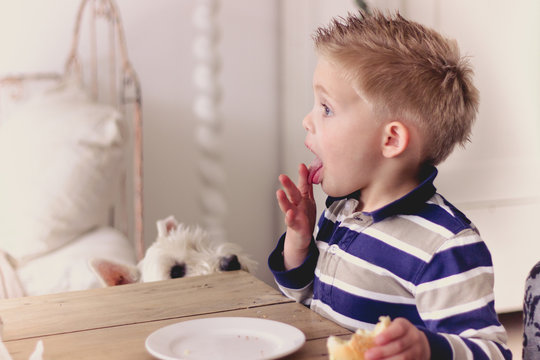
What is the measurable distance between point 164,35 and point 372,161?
1.79m

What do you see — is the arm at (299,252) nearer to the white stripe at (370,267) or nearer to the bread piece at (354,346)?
the white stripe at (370,267)

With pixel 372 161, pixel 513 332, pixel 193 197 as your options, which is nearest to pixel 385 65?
pixel 372 161

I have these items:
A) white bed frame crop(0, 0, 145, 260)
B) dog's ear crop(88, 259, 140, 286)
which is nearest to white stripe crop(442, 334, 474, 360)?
dog's ear crop(88, 259, 140, 286)

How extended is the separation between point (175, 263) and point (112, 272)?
5.6 inches

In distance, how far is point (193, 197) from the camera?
8.65ft

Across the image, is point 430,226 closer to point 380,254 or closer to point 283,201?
point 380,254

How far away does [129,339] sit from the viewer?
0.77 metres

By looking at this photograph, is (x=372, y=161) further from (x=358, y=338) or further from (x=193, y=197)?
(x=193, y=197)

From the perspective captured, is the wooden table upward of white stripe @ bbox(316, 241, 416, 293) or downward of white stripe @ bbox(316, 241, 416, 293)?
downward

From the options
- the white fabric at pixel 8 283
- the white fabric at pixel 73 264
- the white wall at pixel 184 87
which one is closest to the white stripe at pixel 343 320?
the white fabric at pixel 73 264

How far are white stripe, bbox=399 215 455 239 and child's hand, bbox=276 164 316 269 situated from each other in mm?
161

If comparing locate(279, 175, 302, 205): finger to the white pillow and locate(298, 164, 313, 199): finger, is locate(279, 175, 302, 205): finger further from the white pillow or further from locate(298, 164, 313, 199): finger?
the white pillow

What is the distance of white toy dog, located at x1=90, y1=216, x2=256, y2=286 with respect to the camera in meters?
1.39

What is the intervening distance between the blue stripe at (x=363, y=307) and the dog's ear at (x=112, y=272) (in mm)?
624
